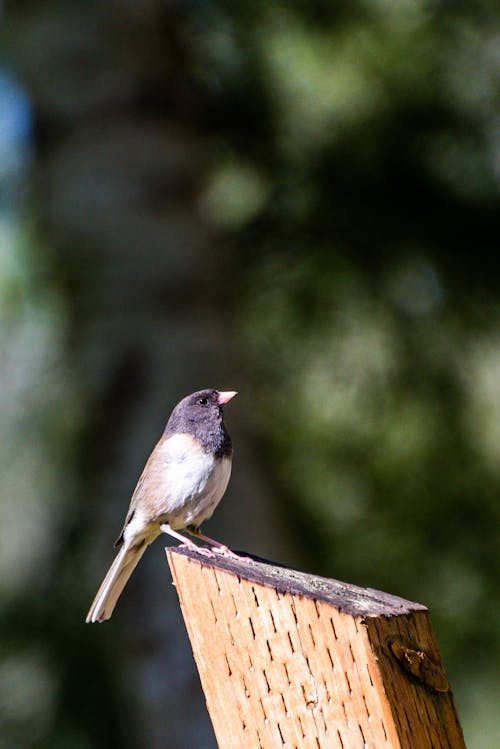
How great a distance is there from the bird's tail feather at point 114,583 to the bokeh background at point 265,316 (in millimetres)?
1020

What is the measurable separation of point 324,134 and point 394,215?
434 millimetres

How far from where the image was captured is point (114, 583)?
93.1 inches

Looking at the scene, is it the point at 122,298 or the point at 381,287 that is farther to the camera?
the point at 122,298

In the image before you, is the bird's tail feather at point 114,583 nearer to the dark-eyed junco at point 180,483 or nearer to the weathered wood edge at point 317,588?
the dark-eyed junco at point 180,483

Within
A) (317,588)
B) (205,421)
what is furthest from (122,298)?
(317,588)

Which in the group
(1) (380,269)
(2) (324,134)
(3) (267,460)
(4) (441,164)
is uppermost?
(2) (324,134)

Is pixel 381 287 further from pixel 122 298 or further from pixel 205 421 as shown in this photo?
pixel 205 421

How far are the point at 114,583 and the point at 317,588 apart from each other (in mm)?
1309

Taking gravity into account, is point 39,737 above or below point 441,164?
below

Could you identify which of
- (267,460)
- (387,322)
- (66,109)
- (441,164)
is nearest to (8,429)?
(267,460)

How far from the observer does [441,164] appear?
11.8ft

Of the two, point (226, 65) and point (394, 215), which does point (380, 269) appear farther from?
point (226, 65)

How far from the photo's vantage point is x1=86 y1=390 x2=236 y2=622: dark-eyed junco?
2.28 meters

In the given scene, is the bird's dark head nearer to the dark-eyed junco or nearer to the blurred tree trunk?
the dark-eyed junco
